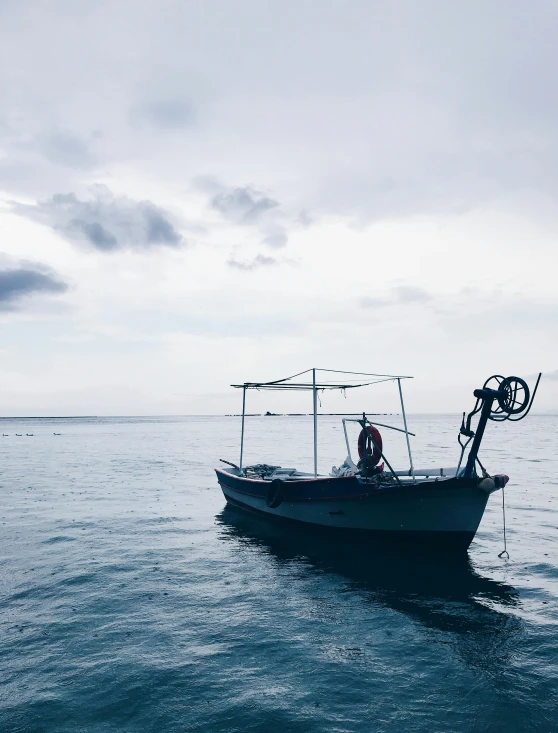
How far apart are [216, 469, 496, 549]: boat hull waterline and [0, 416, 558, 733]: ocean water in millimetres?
843

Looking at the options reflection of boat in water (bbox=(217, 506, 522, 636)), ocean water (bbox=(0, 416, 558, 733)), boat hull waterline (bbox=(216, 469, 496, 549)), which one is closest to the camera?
ocean water (bbox=(0, 416, 558, 733))

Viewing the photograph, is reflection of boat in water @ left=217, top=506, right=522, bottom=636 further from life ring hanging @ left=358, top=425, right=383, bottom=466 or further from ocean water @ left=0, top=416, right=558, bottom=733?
life ring hanging @ left=358, top=425, right=383, bottom=466

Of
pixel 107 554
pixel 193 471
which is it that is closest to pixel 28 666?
pixel 107 554

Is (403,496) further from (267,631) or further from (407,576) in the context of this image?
(267,631)

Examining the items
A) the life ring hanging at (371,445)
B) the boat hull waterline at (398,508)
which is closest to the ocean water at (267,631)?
the boat hull waterline at (398,508)

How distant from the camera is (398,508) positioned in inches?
632

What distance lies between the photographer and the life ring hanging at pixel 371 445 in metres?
18.1

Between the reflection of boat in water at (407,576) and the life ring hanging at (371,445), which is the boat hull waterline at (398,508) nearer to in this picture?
the reflection of boat in water at (407,576)

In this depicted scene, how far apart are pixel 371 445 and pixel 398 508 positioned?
3.18 meters

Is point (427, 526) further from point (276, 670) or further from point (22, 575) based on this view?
point (22, 575)

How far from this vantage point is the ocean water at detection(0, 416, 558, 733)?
321 inches

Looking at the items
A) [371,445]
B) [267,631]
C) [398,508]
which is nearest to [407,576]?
[398,508]

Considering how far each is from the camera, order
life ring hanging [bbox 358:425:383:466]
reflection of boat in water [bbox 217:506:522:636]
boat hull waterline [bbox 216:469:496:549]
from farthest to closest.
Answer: life ring hanging [bbox 358:425:383:466] < boat hull waterline [bbox 216:469:496:549] < reflection of boat in water [bbox 217:506:522:636]

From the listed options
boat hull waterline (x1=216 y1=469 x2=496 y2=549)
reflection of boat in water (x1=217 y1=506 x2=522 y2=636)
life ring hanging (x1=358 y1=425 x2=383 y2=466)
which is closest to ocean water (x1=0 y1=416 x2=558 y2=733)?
reflection of boat in water (x1=217 y1=506 x2=522 y2=636)
